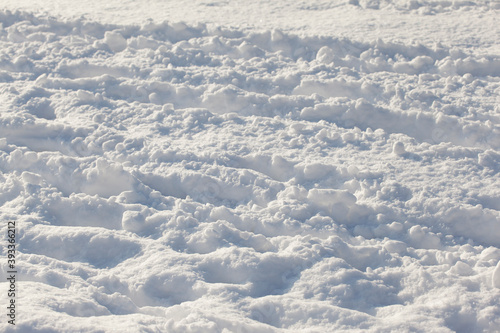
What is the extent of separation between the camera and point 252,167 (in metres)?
3.53

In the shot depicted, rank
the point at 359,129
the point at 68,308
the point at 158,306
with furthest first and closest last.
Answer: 1. the point at 359,129
2. the point at 158,306
3. the point at 68,308

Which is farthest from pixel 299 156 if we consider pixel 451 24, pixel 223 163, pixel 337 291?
pixel 451 24

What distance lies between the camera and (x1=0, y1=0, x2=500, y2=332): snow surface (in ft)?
8.34

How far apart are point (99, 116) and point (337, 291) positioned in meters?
2.18

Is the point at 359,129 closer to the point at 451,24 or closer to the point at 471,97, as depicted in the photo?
the point at 471,97

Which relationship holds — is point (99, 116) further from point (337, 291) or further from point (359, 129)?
point (337, 291)

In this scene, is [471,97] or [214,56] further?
[214,56]

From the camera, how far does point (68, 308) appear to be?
7.82ft

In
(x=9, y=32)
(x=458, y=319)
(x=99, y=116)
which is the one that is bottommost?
(x=458, y=319)

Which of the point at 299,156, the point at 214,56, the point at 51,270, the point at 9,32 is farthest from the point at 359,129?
the point at 9,32

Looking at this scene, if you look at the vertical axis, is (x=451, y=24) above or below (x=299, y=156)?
above

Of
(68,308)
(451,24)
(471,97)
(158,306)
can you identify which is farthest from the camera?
(451,24)

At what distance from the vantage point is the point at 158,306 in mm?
2549

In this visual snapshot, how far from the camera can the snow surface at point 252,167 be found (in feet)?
8.34
